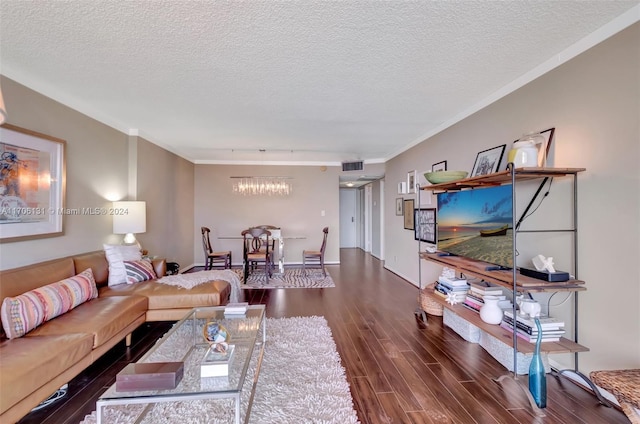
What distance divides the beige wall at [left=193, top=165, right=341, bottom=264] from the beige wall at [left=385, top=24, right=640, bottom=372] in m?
4.44

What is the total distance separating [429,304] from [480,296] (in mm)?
901

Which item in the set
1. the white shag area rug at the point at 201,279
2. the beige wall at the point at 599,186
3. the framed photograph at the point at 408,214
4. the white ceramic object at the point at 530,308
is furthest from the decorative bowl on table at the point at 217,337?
the framed photograph at the point at 408,214

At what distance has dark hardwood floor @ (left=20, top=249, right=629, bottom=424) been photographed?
174 centimetres

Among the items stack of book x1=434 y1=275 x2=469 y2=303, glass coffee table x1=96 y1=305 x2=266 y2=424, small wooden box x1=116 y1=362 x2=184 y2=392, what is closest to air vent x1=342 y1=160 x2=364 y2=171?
stack of book x1=434 y1=275 x2=469 y2=303

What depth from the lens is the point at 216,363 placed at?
64.6 inches

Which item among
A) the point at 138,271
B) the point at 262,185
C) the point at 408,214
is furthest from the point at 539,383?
the point at 262,185

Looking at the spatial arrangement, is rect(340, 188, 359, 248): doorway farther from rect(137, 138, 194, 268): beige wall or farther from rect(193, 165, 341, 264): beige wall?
rect(137, 138, 194, 268): beige wall

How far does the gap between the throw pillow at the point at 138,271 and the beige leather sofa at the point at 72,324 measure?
0.12 metres

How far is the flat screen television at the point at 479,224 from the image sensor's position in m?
2.24

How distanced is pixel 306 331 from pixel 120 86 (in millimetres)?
3047

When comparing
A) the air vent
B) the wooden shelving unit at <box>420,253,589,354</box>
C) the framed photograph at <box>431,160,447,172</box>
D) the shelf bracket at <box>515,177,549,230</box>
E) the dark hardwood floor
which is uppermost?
the air vent

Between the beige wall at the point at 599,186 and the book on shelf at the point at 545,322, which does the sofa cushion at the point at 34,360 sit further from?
the beige wall at the point at 599,186

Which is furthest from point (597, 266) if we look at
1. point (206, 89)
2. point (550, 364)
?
point (206, 89)

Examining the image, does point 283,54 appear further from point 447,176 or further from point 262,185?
point 262,185
